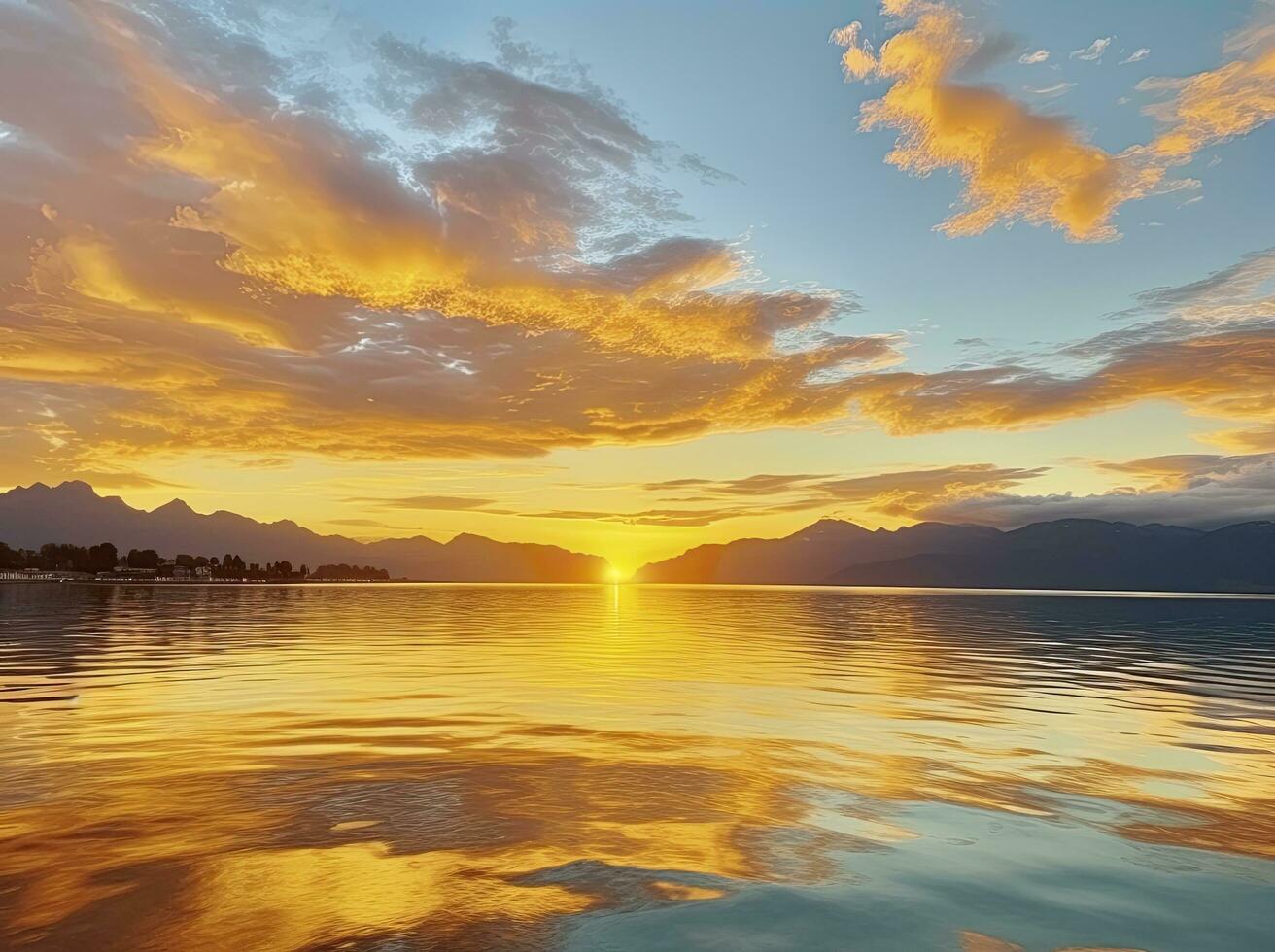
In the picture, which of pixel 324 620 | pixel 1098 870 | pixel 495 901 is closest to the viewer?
pixel 495 901

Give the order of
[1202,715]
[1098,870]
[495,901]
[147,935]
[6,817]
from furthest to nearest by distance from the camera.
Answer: [1202,715], [6,817], [1098,870], [495,901], [147,935]

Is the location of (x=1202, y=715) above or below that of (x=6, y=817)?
below

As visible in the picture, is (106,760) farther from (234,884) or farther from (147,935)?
(147,935)

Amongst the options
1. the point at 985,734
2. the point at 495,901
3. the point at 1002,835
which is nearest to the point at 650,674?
the point at 985,734

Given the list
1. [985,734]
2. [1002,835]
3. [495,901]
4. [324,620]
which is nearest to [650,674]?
[985,734]

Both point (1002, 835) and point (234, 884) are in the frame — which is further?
point (1002, 835)

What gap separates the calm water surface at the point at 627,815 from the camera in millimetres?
8750

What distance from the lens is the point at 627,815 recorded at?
42.8 feet

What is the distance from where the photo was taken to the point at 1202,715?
85.9 feet

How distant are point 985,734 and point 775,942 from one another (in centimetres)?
1582

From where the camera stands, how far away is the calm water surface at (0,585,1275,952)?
8750 mm

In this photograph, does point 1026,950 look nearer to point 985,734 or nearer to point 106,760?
point 985,734

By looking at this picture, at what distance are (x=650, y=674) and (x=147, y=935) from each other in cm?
2921

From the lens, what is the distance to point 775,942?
829 centimetres
